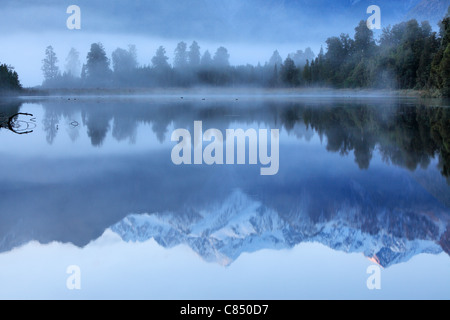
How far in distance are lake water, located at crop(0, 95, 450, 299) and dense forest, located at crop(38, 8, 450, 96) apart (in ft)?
178

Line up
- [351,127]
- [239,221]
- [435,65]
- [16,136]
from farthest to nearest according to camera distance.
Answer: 1. [435,65]
2. [351,127]
3. [16,136]
4. [239,221]

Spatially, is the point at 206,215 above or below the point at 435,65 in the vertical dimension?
below

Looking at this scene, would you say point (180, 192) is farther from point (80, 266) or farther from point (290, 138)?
point (290, 138)

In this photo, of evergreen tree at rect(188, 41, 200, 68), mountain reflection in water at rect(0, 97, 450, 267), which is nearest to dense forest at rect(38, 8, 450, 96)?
evergreen tree at rect(188, 41, 200, 68)

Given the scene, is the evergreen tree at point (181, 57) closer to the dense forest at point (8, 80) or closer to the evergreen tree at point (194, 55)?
the evergreen tree at point (194, 55)

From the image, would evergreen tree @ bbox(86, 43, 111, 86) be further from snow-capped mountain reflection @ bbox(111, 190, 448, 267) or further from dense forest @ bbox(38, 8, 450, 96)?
snow-capped mountain reflection @ bbox(111, 190, 448, 267)

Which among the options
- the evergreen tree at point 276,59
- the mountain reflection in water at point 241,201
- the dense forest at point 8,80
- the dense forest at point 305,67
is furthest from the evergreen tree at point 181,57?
the mountain reflection in water at point 241,201

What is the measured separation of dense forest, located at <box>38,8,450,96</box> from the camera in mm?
79125

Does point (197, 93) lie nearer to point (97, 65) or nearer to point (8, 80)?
point (97, 65)

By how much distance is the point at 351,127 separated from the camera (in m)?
21.9

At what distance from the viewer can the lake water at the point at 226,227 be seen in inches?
225

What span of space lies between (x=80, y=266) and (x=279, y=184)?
5.14 meters

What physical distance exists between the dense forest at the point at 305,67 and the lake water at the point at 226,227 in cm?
5414
